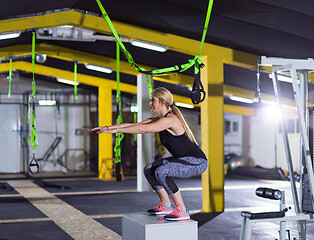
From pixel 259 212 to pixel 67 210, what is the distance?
4.91 metres

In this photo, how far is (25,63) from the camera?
1288 centimetres

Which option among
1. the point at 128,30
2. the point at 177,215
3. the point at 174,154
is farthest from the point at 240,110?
the point at 177,215

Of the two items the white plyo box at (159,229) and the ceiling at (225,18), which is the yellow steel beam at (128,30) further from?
the white plyo box at (159,229)

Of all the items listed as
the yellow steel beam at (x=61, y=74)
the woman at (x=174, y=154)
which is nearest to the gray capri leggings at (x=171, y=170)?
the woman at (x=174, y=154)

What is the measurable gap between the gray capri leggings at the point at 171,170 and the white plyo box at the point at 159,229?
0.89 ft

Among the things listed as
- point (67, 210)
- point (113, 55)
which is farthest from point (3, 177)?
point (67, 210)

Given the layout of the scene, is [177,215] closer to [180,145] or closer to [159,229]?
[159,229]

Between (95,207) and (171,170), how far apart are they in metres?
4.85

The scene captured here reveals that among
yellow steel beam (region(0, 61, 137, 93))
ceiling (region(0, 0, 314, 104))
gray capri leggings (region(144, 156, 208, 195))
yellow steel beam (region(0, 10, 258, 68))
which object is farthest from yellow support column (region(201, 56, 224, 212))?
yellow steel beam (region(0, 61, 137, 93))

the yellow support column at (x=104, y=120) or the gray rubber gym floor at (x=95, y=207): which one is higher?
the yellow support column at (x=104, y=120)

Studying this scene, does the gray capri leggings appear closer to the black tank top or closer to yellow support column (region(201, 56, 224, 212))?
the black tank top

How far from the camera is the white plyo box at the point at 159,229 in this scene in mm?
3729

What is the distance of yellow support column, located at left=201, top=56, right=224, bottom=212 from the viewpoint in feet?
25.9

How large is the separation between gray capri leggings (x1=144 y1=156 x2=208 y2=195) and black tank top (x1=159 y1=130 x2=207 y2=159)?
0.04 metres
